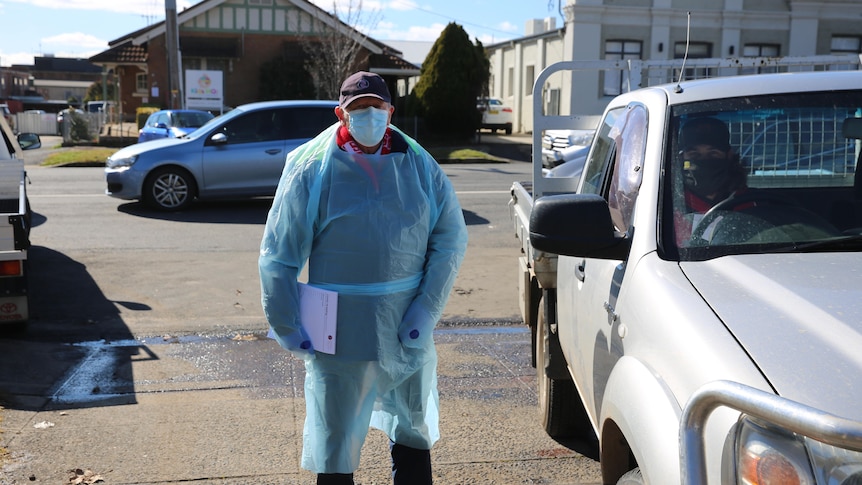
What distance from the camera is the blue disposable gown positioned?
10.9 ft

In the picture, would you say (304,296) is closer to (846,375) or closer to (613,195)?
(613,195)

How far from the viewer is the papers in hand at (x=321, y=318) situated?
130 inches

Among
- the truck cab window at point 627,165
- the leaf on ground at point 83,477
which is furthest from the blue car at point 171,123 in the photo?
the truck cab window at point 627,165

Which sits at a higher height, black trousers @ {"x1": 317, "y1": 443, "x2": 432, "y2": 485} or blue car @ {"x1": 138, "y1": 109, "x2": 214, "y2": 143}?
blue car @ {"x1": 138, "y1": 109, "x2": 214, "y2": 143}

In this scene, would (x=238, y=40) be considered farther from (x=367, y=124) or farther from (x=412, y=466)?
(x=412, y=466)

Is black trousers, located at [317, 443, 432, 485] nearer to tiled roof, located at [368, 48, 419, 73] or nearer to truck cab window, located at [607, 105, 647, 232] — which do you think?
truck cab window, located at [607, 105, 647, 232]

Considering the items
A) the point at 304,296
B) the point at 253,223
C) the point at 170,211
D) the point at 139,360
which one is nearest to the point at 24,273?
the point at 139,360

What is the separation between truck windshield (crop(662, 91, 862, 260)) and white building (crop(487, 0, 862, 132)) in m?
28.2

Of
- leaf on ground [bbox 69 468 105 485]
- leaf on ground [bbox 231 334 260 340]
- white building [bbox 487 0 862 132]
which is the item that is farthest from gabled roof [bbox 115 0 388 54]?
leaf on ground [bbox 69 468 105 485]

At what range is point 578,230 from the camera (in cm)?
286

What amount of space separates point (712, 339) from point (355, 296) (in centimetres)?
154

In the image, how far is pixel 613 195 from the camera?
355 centimetres

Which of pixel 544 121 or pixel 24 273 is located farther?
pixel 24 273

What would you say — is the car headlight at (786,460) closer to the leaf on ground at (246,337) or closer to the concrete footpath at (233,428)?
the concrete footpath at (233,428)
